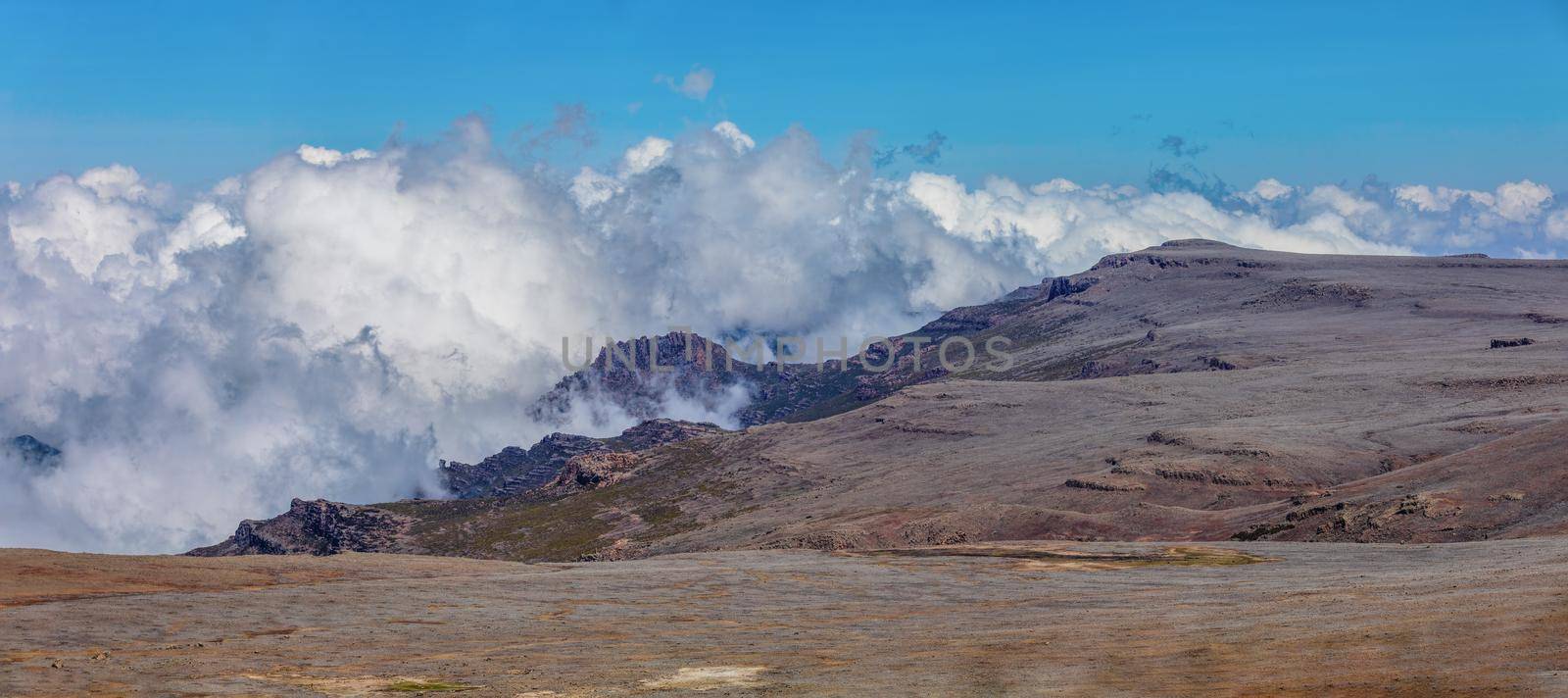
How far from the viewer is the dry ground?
58594mm

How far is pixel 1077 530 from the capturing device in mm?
174375

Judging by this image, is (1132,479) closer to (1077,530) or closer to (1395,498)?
(1077,530)

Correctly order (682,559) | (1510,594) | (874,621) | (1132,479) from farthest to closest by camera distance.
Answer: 1. (1132,479)
2. (682,559)
3. (874,621)
4. (1510,594)

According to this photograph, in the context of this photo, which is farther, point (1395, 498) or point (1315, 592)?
point (1395, 498)

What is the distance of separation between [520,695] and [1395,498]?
392 feet

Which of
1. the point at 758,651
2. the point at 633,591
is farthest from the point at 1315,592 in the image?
the point at 633,591

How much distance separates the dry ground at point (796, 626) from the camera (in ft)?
192

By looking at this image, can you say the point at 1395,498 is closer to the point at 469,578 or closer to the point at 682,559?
the point at 682,559

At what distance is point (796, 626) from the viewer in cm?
8512

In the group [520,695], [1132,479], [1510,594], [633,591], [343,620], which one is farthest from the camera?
[1132,479]

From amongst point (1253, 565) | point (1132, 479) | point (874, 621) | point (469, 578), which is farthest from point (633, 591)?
point (1132, 479)

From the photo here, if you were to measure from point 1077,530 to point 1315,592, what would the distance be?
90.2 metres

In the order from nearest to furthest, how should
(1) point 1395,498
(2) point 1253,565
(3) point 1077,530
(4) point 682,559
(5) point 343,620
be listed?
(5) point 343,620
(2) point 1253,565
(4) point 682,559
(1) point 1395,498
(3) point 1077,530

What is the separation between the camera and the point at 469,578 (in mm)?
107250
